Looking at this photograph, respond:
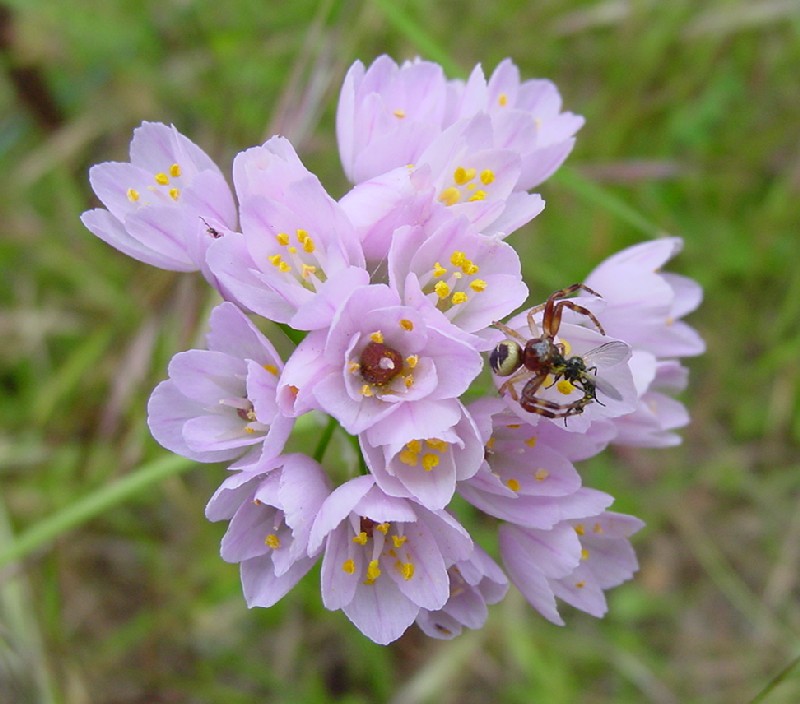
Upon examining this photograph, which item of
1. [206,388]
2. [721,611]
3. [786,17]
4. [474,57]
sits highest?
[206,388]

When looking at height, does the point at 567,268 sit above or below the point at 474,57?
below

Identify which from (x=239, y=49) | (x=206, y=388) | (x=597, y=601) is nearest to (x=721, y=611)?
(x=597, y=601)

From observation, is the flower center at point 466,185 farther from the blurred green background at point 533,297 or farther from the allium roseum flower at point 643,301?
the blurred green background at point 533,297

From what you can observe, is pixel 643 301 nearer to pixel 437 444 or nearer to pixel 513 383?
pixel 513 383

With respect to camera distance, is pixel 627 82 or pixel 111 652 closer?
pixel 111 652

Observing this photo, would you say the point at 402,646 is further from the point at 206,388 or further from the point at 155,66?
the point at 155,66

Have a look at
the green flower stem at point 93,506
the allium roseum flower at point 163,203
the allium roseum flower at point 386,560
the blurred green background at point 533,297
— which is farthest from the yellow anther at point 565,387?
the blurred green background at point 533,297

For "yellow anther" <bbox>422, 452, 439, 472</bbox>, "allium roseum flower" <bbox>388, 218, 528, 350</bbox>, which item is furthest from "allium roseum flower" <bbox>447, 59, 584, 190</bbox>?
"yellow anther" <bbox>422, 452, 439, 472</bbox>

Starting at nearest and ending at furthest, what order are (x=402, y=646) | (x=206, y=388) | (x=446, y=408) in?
(x=446, y=408), (x=206, y=388), (x=402, y=646)
